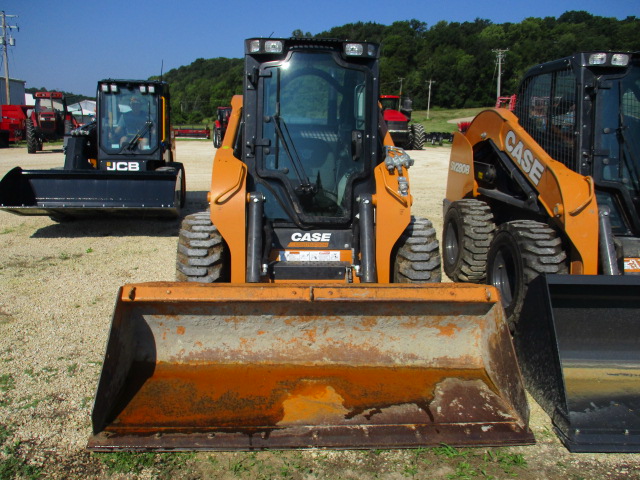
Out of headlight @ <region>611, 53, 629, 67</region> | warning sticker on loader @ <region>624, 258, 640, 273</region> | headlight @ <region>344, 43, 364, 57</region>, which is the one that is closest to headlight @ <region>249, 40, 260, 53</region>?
headlight @ <region>344, 43, 364, 57</region>

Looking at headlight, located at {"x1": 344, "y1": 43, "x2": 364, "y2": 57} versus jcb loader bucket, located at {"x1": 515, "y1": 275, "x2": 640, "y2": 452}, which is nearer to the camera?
jcb loader bucket, located at {"x1": 515, "y1": 275, "x2": 640, "y2": 452}

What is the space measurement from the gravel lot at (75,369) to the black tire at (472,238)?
239 centimetres

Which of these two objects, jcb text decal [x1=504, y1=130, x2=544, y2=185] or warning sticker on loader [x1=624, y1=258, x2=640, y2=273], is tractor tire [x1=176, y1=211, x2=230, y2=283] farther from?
warning sticker on loader [x1=624, y1=258, x2=640, y2=273]

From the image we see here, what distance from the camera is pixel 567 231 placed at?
14.7ft

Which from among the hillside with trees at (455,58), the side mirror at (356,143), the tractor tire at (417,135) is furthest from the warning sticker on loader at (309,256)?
the hillside with trees at (455,58)

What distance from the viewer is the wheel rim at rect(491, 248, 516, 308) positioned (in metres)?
4.96

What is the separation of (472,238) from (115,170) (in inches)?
209

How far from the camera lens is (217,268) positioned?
14.4ft

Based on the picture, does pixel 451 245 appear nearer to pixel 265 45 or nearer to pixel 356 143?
pixel 356 143

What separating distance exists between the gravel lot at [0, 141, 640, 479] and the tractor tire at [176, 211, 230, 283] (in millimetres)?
986

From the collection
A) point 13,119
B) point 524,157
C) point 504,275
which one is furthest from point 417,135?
point 504,275

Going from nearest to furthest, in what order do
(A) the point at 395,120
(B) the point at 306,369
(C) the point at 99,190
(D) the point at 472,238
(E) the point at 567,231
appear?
(B) the point at 306,369 < (E) the point at 567,231 < (D) the point at 472,238 < (C) the point at 99,190 < (A) the point at 395,120

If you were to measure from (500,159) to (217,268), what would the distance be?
3.28 meters

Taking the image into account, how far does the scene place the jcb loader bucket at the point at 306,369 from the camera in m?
3.09
